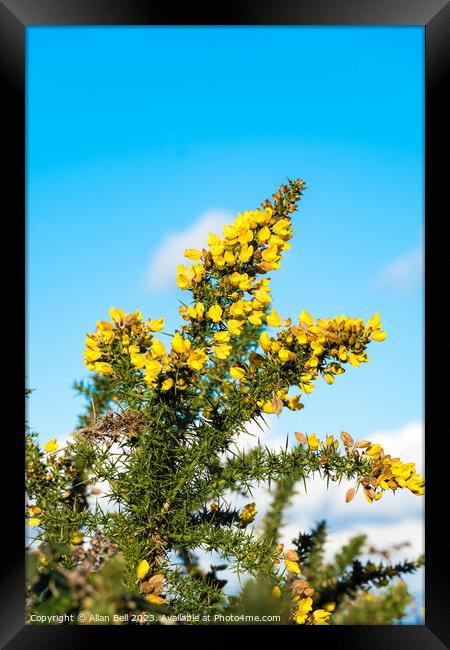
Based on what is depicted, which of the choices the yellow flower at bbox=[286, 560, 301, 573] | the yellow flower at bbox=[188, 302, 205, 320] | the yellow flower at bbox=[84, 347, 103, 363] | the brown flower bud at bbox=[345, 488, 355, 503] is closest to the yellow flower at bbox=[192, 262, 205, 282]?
the yellow flower at bbox=[188, 302, 205, 320]

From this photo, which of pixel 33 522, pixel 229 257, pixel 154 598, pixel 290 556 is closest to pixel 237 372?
pixel 229 257

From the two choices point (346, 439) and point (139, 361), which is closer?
point (139, 361)

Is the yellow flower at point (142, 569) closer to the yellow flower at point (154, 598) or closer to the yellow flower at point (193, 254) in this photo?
the yellow flower at point (154, 598)

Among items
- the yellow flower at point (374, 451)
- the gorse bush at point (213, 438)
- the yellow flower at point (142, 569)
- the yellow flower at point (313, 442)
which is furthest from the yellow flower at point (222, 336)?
the yellow flower at point (142, 569)

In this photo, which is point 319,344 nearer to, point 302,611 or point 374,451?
point 374,451

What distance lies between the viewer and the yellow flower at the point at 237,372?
190cm

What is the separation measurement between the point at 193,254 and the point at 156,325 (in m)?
0.25

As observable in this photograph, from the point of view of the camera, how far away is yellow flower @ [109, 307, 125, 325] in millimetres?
1846
